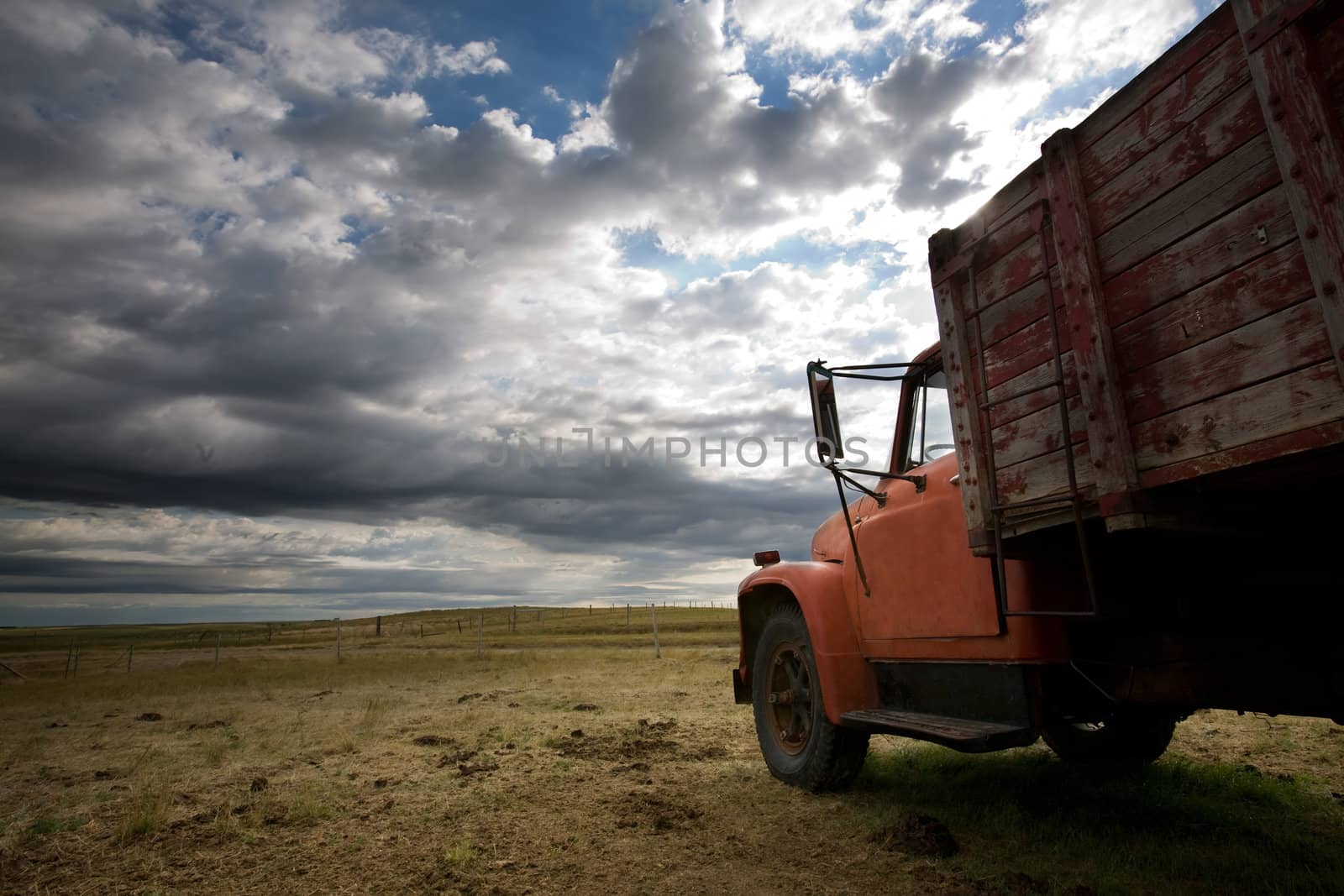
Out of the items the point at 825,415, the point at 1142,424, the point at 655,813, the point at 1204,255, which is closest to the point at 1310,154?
the point at 1204,255

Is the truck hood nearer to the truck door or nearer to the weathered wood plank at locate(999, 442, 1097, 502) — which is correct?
the truck door

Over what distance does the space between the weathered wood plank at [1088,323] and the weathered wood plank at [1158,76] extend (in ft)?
0.32

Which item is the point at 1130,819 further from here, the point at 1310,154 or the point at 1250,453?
the point at 1310,154

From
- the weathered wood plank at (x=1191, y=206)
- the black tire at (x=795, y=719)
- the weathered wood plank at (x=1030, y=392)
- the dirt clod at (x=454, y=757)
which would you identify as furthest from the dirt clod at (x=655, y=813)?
the weathered wood plank at (x=1191, y=206)

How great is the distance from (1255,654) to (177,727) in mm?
10844

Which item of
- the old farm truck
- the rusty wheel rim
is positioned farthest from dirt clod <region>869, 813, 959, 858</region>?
the rusty wheel rim

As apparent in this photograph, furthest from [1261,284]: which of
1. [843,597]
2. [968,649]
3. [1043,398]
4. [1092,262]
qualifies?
[843,597]

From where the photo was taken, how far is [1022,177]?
280 cm

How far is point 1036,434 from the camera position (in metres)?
2.69

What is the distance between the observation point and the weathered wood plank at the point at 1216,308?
1.83m

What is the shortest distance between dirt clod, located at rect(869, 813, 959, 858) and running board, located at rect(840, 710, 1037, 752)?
1.50 ft

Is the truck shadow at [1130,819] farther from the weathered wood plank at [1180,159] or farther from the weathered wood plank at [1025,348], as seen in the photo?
the weathered wood plank at [1180,159]

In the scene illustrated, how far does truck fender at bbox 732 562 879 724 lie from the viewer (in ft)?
13.8

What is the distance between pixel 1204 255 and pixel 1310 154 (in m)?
0.34
